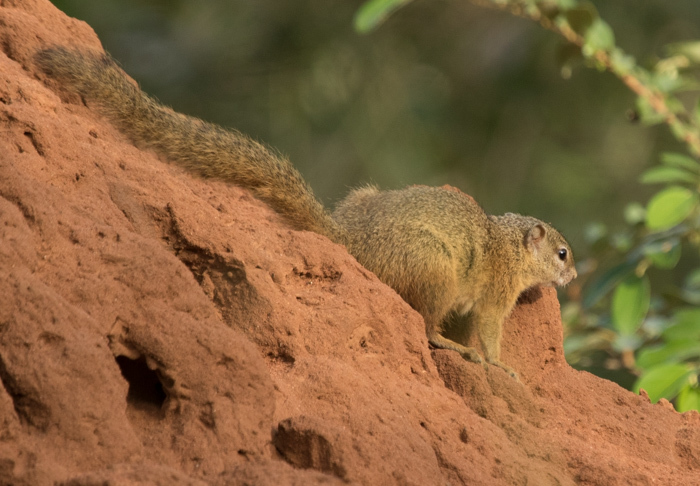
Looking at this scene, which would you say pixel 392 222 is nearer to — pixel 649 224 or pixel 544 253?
pixel 544 253

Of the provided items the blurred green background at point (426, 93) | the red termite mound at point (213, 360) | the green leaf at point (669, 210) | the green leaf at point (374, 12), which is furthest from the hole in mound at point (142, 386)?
the blurred green background at point (426, 93)

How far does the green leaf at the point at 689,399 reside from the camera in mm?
3941

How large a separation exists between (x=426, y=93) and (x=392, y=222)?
7.18 meters

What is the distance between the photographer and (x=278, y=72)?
1054 cm

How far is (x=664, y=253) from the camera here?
172 inches

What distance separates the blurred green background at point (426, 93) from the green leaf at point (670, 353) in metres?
5.77

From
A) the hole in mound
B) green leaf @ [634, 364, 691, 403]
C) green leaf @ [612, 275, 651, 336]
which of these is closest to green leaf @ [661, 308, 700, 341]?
green leaf @ [612, 275, 651, 336]

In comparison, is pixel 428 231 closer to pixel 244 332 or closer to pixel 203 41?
pixel 244 332

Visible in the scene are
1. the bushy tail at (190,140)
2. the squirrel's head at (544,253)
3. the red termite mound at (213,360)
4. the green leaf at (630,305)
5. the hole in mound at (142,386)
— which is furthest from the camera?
the squirrel's head at (544,253)

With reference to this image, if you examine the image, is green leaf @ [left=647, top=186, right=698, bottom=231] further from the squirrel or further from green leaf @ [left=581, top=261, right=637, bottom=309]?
the squirrel

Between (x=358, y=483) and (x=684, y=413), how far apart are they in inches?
81.5

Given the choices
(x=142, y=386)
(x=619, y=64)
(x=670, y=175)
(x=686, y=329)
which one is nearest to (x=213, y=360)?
(x=142, y=386)

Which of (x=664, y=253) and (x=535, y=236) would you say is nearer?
(x=664, y=253)

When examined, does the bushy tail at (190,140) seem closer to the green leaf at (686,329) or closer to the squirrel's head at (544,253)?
the squirrel's head at (544,253)
